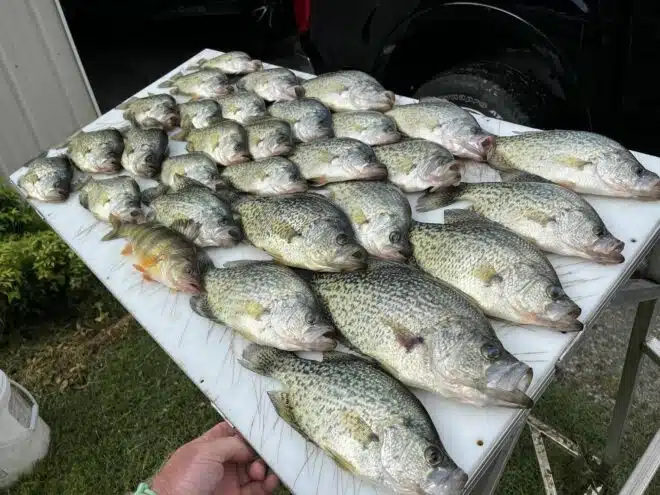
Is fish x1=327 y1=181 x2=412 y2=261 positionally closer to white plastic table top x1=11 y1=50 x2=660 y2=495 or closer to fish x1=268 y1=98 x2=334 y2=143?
white plastic table top x1=11 y1=50 x2=660 y2=495

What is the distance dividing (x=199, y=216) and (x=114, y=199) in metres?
0.50

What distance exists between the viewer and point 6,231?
3.72 meters

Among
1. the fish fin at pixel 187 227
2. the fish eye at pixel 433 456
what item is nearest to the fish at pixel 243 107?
the fish fin at pixel 187 227

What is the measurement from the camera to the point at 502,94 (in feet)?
9.03

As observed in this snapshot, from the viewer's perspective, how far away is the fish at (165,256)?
1.90m

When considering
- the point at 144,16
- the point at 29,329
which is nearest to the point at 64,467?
the point at 29,329

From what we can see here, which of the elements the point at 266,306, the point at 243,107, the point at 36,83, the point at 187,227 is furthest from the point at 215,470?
the point at 36,83

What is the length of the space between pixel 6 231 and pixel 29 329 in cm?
65

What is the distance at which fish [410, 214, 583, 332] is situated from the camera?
152 cm

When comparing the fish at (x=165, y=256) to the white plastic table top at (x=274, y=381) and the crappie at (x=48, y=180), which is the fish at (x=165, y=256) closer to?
the white plastic table top at (x=274, y=381)

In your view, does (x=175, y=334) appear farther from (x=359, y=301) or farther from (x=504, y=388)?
(x=504, y=388)

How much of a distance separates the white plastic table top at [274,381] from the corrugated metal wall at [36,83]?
2580 millimetres

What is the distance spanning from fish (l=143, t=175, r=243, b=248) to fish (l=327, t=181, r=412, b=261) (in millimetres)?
391

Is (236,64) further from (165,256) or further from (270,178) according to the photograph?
(165,256)
